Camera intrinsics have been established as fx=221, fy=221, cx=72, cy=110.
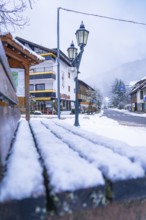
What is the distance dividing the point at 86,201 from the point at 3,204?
0.25 m

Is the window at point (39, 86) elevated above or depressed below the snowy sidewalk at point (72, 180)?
above

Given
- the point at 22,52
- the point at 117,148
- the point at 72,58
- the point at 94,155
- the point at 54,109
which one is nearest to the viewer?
the point at 94,155

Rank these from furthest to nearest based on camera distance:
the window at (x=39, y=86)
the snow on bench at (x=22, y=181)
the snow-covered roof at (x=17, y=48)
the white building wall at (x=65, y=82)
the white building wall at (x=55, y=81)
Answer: the white building wall at (x=65, y=82) → the window at (x=39, y=86) → the white building wall at (x=55, y=81) → the snow-covered roof at (x=17, y=48) → the snow on bench at (x=22, y=181)

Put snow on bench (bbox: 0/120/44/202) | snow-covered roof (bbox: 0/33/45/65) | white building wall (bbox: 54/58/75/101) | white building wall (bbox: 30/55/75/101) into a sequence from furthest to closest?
white building wall (bbox: 54/58/75/101)
white building wall (bbox: 30/55/75/101)
snow-covered roof (bbox: 0/33/45/65)
snow on bench (bbox: 0/120/44/202)

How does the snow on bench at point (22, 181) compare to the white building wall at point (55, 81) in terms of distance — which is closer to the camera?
the snow on bench at point (22, 181)

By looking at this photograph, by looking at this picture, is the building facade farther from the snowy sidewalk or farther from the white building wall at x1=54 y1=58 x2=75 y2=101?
the snowy sidewalk

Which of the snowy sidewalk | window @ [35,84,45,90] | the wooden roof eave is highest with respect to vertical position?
window @ [35,84,45,90]

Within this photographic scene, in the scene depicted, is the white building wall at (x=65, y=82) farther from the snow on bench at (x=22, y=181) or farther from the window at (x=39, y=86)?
the snow on bench at (x=22, y=181)

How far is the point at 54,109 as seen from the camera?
29.6 meters

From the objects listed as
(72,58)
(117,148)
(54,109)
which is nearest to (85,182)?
(117,148)

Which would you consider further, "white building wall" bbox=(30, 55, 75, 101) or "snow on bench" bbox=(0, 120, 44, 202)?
"white building wall" bbox=(30, 55, 75, 101)

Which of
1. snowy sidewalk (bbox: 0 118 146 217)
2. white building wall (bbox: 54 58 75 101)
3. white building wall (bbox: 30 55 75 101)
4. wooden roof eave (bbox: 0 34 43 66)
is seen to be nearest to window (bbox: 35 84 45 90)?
white building wall (bbox: 30 55 75 101)

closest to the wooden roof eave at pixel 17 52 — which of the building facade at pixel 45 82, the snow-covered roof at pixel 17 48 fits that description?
the snow-covered roof at pixel 17 48

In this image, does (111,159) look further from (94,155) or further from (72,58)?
(72,58)
